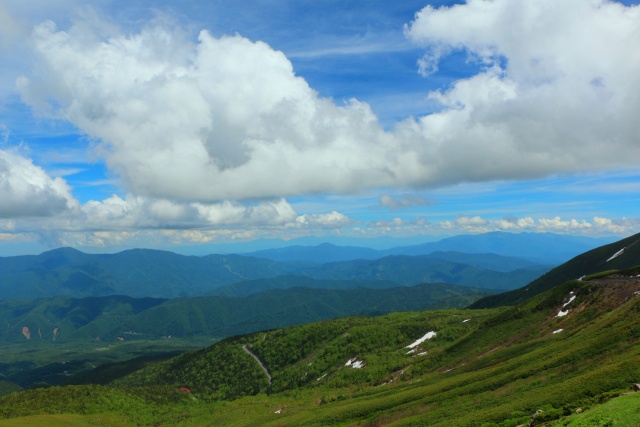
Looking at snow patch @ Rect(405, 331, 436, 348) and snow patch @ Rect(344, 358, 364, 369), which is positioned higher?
snow patch @ Rect(405, 331, 436, 348)

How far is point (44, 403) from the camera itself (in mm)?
159750

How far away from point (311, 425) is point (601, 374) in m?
58.6

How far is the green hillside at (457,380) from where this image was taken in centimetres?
4791

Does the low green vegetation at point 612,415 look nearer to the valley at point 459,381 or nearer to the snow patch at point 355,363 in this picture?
the valley at point 459,381

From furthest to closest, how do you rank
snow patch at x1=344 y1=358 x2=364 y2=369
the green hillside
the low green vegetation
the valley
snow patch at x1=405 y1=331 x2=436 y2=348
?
1. snow patch at x1=405 y1=331 x2=436 y2=348
2. snow patch at x1=344 y1=358 x2=364 y2=369
3. the green hillside
4. the valley
5. the low green vegetation

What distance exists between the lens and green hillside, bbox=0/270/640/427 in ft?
157

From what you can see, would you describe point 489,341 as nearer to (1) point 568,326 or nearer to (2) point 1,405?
(1) point 568,326

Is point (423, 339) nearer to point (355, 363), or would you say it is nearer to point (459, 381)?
point (355, 363)

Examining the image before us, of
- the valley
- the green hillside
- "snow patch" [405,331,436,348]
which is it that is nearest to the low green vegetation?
the valley

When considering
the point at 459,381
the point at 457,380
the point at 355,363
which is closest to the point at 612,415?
the point at 459,381

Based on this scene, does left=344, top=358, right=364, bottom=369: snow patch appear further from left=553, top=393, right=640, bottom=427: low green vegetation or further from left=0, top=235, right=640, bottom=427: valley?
left=553, top=393, right=640, bottom=427: low green vegetation

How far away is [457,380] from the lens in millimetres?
77688

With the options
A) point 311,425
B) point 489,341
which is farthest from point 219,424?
point 489,341

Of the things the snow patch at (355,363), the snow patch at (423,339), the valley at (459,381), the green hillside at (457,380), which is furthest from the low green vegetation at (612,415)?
the snow patch at (423,339)
